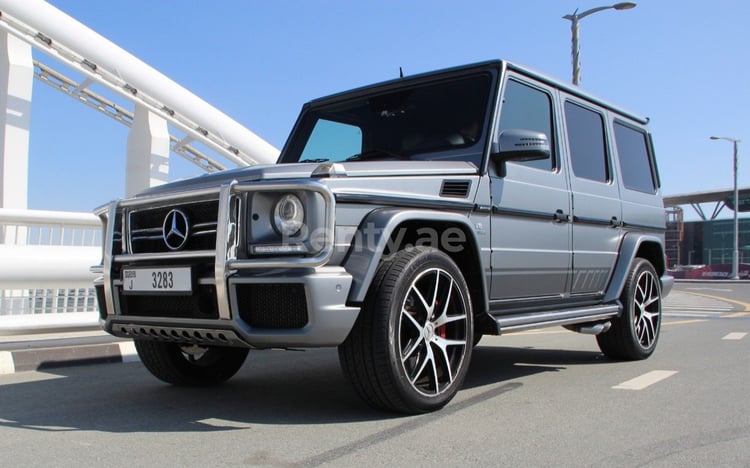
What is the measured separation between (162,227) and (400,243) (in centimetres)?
131

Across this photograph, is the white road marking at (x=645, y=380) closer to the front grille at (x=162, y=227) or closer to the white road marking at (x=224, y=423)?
the white road marking at (x=224, y=423)

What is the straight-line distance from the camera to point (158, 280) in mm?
3775

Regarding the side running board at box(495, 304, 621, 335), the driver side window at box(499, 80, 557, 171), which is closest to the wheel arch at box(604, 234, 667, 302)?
the side running board at box(495, 304, 621, 335)

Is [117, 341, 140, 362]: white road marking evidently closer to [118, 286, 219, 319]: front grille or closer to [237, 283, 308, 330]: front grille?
[118, 286, 219, 319]: front grille

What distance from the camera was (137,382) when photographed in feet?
16.8

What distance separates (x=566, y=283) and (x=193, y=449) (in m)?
3.22

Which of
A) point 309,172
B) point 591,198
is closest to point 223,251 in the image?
point 309,172

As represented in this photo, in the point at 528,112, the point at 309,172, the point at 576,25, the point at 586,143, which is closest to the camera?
the point at 309,172

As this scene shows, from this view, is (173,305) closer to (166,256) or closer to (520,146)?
(166,256)

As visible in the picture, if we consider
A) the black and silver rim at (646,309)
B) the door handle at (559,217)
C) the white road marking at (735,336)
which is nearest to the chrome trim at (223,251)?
the door handle at (559,217)

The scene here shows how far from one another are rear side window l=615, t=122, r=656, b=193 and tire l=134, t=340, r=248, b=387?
3.76 metres

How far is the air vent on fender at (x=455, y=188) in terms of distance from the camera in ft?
13.6

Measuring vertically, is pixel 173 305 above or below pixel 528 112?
below

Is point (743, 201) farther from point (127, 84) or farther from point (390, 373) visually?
point (390, 373)
